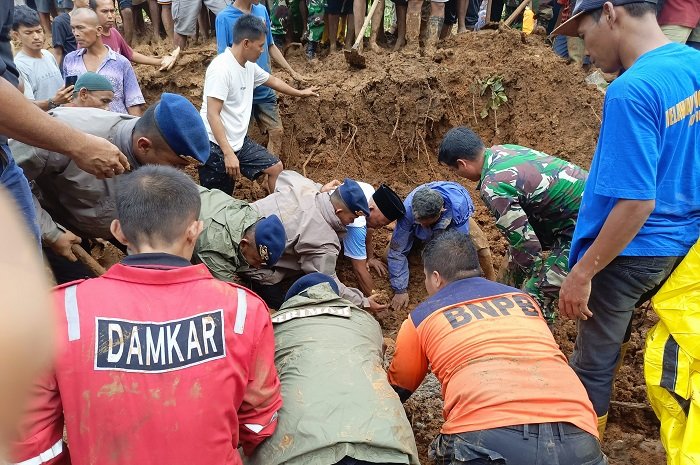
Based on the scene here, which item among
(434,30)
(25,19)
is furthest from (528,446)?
(434,30)

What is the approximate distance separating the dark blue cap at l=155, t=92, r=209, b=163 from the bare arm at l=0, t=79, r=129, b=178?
1.90 ft

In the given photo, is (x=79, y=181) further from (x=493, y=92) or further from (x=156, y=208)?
(x=493, y=92)

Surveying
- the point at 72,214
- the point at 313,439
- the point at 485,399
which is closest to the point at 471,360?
the point at 485,399

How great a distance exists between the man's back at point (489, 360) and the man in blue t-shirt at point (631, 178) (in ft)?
1.12

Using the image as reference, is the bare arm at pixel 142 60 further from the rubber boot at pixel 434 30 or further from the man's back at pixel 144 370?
the man's back at pixel 144 370

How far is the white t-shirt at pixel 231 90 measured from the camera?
14.0 ft

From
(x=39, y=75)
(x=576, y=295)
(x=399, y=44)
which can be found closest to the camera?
(x=576, y=295)

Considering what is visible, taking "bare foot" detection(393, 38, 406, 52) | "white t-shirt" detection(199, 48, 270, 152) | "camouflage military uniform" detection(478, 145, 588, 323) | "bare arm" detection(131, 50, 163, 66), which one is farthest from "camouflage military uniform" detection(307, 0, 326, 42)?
"camouflage military uniform" detection(478, 145, 588, 323)

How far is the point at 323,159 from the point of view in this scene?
6047 mm

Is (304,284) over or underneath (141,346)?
underneath

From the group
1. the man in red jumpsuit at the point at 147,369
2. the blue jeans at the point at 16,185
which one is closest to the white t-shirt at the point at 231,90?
the blue jeans at the point at 16,185

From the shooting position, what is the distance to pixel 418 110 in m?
6.11

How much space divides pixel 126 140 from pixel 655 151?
247 cm

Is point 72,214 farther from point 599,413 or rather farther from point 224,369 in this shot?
point 599,413
